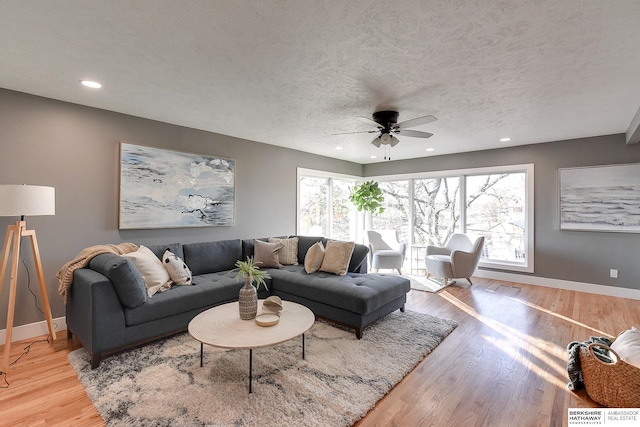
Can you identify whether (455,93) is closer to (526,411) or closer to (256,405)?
(526,411)

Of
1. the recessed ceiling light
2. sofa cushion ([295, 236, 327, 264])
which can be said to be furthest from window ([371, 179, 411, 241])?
the recessed ceiling light

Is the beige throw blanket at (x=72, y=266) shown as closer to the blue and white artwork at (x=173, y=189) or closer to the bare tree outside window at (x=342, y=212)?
the blue and white artwork at (x=173, y=189)

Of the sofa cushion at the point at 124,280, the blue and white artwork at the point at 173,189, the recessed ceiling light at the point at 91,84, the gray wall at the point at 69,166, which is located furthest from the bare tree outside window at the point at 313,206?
the recessed ceiling light at the point at 91,84

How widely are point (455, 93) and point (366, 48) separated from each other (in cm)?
129

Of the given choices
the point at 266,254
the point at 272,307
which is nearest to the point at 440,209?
the point at 266,254

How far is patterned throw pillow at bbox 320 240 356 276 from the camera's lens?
3763 millimetres

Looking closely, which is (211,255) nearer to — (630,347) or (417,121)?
(417,121)

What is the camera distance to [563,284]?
4938 millimetres

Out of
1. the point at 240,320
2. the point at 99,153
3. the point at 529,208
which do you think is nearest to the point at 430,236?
the point at 529,208

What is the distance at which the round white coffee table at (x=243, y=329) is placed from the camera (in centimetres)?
205

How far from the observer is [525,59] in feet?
7.44

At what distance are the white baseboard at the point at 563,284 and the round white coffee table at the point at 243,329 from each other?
4.51 meters

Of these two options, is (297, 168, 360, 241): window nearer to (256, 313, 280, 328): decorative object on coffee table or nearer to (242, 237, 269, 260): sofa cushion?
(242, 237, 269, 260): sofa cushion

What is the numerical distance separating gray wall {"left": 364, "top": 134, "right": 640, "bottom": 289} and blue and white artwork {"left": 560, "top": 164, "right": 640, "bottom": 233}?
10 cm
